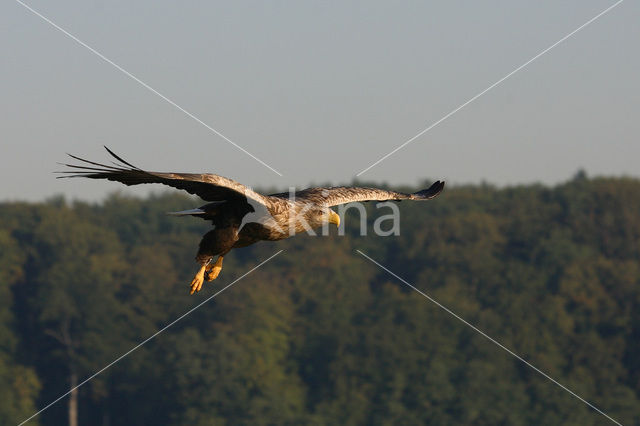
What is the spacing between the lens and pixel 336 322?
7775cm

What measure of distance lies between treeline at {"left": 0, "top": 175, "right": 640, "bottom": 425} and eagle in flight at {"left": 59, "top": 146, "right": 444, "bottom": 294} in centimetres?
5488

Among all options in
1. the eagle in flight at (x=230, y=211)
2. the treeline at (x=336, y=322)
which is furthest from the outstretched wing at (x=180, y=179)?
the treeline at (x=336, y=322)

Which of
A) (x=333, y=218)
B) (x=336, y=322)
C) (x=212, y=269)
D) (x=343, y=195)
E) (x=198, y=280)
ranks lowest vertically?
(x=336, y=322)

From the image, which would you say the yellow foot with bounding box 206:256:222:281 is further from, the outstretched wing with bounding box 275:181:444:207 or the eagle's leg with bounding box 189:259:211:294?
the outstretched wing with bounding box 275:181:444:207

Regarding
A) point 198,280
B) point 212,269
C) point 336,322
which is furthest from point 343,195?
point 336,322

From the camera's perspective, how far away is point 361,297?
264ft

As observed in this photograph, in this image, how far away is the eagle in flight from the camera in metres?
12.9

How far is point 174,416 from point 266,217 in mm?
59971

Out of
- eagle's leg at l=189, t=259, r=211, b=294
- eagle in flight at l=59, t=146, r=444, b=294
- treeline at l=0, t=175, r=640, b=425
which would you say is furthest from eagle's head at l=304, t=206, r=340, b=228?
treeline at l=0, t=175, r=640, b=425

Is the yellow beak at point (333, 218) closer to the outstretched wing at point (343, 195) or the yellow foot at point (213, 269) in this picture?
the outstretched wing at point (343, 195)

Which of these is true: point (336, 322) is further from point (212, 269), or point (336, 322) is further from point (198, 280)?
point (198, 280)

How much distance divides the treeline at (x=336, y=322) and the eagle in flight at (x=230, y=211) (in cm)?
5488

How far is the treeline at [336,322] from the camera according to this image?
71.3 m

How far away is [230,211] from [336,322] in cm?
6380
